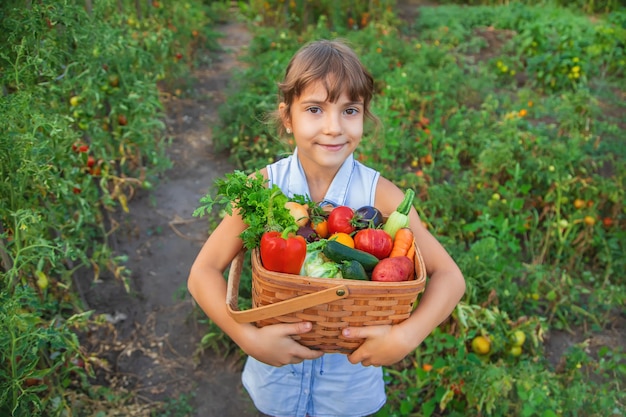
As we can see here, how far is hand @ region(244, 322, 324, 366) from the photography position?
134cm

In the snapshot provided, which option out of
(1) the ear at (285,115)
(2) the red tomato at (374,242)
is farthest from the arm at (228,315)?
(1) the ear at (285,115)

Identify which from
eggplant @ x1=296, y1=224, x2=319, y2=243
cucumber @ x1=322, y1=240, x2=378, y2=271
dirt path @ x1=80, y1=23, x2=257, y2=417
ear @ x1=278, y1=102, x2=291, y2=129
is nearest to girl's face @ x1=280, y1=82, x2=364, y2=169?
ear @ x1=278, y1=102, x2=291, y2=129

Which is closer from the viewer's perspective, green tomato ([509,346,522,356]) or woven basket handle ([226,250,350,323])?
woven basket handle ([226,250,350,323])

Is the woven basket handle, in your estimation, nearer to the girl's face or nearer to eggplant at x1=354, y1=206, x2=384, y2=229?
eggplant at x1=354, y1=206, x2=384, y2=229

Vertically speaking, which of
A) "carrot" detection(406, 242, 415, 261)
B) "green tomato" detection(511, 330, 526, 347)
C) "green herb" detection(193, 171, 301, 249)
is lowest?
"green tomato" detection(511, 330, 526, 347)

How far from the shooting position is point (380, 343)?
136 cm

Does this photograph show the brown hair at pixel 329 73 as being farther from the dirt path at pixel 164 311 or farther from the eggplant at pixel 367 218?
the dirt path at pixel 164 311

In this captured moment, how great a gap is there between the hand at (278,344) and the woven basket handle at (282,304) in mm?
50

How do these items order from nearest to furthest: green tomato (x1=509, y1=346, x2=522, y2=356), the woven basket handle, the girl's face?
the woven basket handle, the girl's face, green tomato (x1=509, y1=346, x2=522, y2=356)

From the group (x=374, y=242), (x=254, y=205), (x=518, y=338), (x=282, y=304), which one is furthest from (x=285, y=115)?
(x=518, y=338)

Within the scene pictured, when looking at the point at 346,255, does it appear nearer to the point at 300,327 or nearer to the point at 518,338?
the point at 300,327

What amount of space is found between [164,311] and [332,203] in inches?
73.0

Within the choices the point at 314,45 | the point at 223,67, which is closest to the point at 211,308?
the point at 314,45

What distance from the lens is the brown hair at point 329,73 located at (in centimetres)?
154
